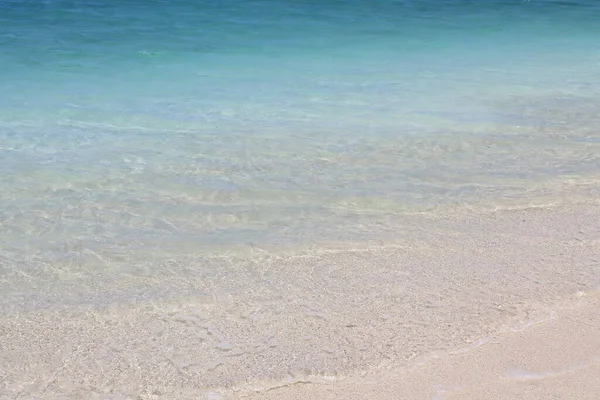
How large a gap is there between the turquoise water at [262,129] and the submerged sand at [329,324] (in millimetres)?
344

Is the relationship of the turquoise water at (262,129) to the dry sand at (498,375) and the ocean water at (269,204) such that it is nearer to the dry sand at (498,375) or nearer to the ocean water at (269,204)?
the ocean water at (269,204)

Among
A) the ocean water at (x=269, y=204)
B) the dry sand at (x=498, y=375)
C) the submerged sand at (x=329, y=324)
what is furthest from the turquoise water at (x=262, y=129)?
the dry sand at (x=498, y=375)

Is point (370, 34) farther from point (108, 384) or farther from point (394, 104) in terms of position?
point (108, 384)

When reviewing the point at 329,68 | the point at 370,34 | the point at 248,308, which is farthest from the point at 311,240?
the point at 370,34

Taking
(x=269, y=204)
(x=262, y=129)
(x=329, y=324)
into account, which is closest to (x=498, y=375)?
(x=329, y=324)

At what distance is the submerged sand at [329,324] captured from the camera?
9.02 ft

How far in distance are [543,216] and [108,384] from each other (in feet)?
8.02

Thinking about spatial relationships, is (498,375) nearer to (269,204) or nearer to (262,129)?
(269,204)

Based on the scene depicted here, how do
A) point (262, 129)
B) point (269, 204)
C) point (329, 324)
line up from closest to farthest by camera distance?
point (329, 324) → point (269, 204) → point (262, 129)

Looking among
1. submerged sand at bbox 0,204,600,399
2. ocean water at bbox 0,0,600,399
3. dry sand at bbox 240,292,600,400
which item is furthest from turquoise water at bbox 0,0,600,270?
dry sand at bbox 240,292,600,400

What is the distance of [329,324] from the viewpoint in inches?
123

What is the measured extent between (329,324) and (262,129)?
3.05 m

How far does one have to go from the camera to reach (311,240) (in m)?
3.98

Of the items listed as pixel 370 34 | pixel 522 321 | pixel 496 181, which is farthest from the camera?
pixel 370 34
